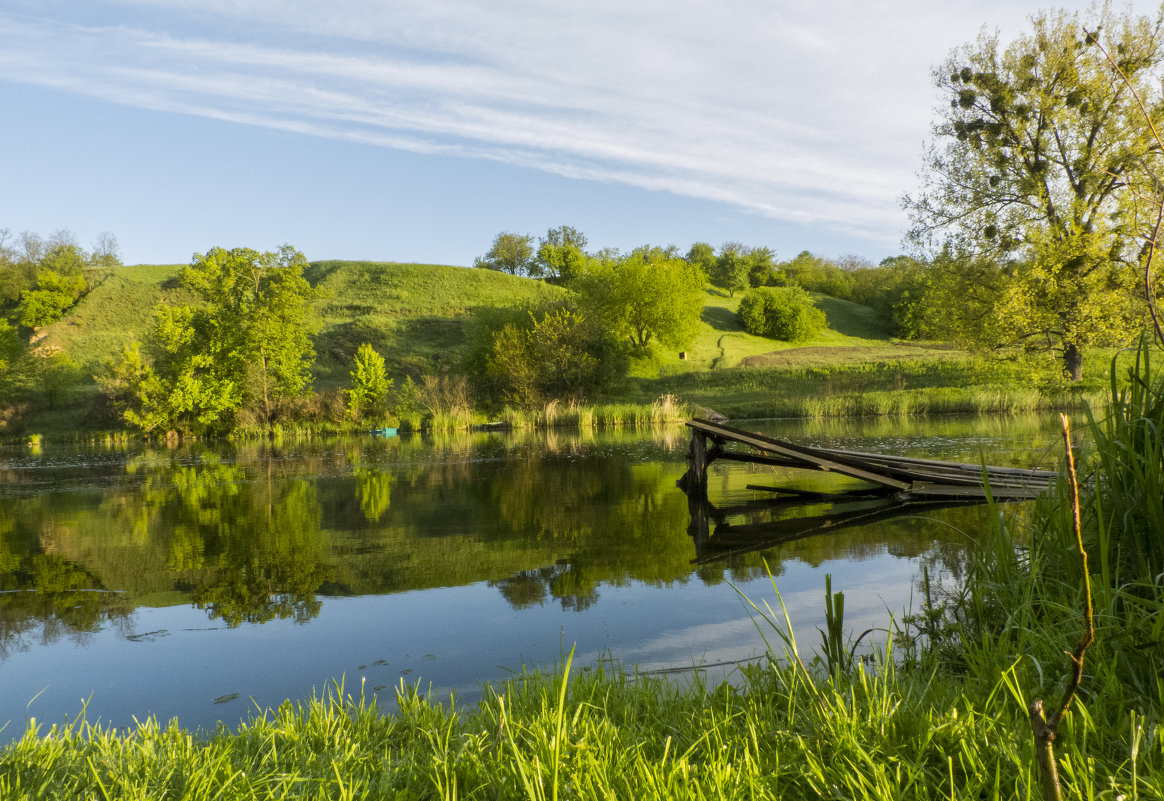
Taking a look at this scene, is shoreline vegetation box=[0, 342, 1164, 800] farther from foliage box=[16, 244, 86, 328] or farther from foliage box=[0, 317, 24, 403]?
foliage box=[16, 244, 86, 328]

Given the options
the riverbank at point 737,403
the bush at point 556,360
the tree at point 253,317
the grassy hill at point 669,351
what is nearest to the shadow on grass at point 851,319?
the grassy hill at point 669,351

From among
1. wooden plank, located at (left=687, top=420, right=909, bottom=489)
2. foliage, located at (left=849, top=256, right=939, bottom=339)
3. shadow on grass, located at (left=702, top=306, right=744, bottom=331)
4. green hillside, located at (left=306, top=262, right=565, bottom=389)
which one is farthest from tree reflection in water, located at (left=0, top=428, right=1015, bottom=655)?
shadow on grass, located at (left=702, top=306, right=744, bottom=331)

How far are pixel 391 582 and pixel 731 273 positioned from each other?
71.5 metres

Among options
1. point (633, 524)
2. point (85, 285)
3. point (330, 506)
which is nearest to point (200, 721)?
point (633, 524)

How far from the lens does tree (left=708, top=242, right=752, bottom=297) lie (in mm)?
72875

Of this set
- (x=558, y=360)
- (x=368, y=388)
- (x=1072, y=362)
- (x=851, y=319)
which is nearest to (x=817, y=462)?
(x=1072, y=362)

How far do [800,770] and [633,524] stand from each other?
6098 millimetres

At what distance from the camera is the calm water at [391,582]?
13.2 feet

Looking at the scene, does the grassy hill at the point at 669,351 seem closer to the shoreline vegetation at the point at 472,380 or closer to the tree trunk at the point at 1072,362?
the shoreline vegetation at the point at 472,380

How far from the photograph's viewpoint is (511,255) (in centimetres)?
8819

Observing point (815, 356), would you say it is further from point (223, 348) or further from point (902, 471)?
point (902, 471)

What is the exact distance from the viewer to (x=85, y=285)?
206ft

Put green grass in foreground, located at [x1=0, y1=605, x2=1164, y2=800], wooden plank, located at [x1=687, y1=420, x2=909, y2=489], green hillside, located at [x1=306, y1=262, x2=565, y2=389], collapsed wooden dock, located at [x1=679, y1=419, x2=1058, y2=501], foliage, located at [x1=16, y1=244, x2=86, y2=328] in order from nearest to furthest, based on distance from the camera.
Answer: green grass in foreground, located at [x1=0, y1=605, x2=1164, y2=800]
collapsed wooden dock, located at [x1=679, y1=419, x2=1058, y2=501]
wooden plank, located at [x1=687, y1=420, x2=909, y2=489]
green hillside, located at [x1=306, y1=262, x2=565, y2=389]
foliage, located at [x1=16, y1=244, x2=86, y2=328]

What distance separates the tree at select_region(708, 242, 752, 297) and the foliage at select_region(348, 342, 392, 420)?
46.7 m
